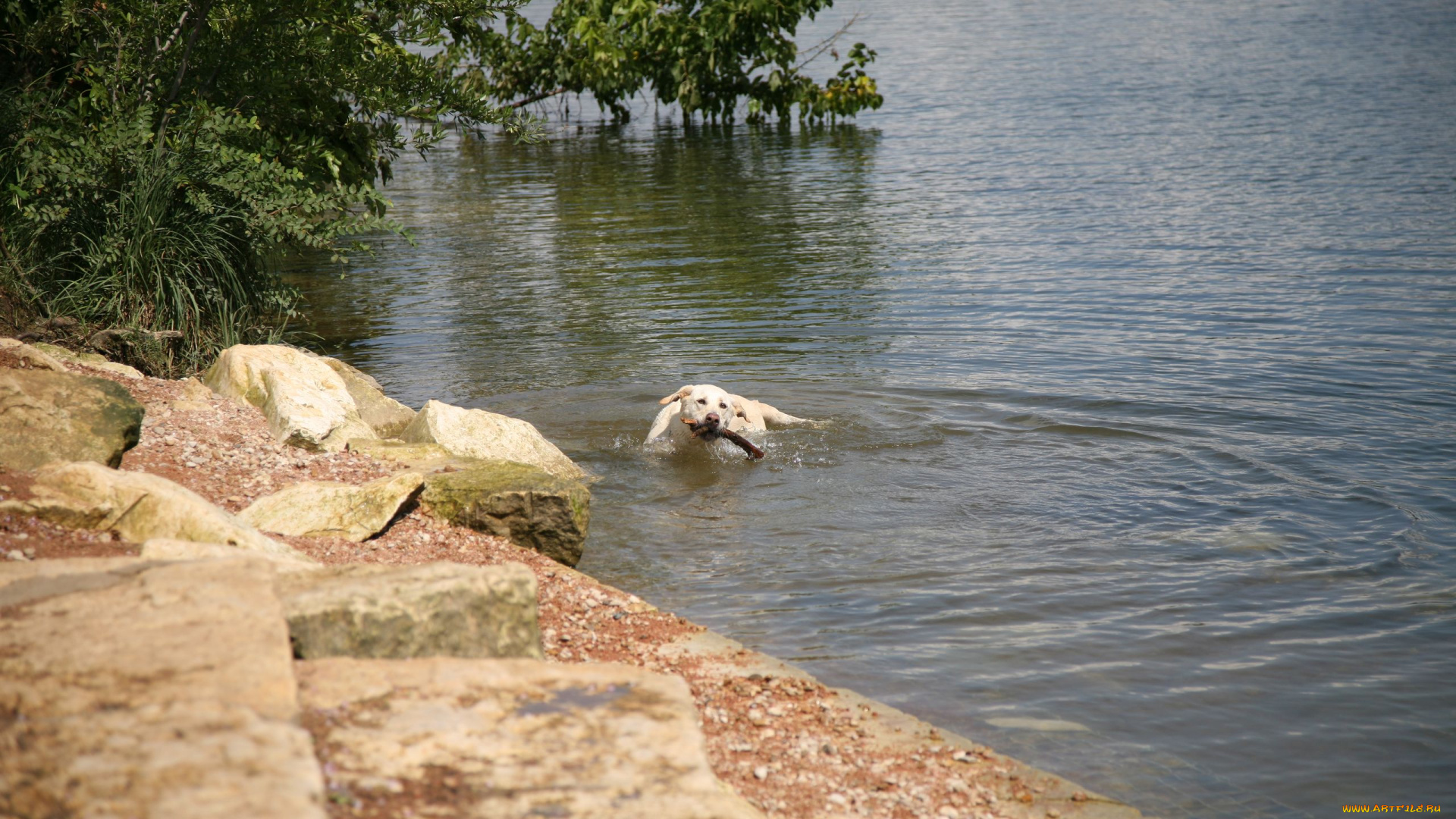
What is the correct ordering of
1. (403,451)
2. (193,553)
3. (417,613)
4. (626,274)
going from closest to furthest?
1. (417,613)
2. (193,553)
3. (403,451)
4. (626,274)

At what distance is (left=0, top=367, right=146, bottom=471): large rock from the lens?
6.31 metres

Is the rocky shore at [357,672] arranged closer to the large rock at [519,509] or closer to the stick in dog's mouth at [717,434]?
the large rock at [519,509]

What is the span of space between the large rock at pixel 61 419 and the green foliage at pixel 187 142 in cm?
360

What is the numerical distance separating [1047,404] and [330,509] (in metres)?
7.56

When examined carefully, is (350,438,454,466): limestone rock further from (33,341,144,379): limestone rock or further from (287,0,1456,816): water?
(33,341,144,379): limestone rock

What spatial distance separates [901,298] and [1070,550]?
29.8 ft

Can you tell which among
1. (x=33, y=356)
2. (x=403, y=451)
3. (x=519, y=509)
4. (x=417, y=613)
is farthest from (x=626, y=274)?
(x=417, y=613)

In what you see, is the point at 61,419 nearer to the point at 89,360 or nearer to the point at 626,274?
the point at 89,360

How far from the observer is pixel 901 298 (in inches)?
655

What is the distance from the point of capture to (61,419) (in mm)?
6496

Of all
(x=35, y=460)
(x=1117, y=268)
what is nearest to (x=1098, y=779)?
(x=35, y=460)

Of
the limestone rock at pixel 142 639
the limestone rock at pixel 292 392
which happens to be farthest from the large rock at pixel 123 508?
the limestone rock at pixel 292 392

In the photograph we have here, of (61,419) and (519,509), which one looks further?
(519,509)

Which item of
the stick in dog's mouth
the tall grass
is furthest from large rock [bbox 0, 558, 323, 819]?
the tall grass
